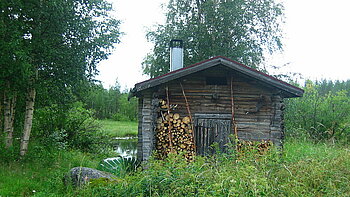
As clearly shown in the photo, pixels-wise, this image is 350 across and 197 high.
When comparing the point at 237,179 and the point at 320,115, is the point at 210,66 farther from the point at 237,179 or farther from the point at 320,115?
the point at 320,115

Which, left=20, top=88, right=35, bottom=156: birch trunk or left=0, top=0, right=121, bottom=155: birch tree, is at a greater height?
left=0, top=0, right=121, bottom=155: birch tree

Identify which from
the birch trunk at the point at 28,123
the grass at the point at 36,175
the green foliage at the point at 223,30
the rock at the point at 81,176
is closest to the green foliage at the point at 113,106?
the green foliage at the point at 223,30

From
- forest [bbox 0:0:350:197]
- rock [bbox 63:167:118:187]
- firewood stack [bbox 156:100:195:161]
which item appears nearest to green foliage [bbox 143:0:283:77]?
forest [bbox 0:0:350:197]

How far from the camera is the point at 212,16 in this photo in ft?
59.2

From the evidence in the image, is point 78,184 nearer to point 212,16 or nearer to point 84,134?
point 84,134

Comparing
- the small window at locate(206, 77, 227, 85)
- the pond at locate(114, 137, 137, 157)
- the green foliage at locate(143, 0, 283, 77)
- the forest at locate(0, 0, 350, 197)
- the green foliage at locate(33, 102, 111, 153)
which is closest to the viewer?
the forest at locate(0, 0, 350, 197)

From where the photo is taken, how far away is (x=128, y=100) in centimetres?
1115

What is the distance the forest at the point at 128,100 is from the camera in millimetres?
4418

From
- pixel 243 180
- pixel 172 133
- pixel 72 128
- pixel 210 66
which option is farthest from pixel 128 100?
pixel 243 180

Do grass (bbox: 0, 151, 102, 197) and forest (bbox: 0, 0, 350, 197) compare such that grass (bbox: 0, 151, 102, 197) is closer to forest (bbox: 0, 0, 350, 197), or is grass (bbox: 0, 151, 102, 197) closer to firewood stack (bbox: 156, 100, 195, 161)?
forest (bbox: 0, 0, 350, 197)

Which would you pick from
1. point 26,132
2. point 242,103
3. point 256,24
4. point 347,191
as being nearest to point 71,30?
point 26,132

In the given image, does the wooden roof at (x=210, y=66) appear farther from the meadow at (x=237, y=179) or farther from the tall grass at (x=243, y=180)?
the tall grass at (x=243, y=180)

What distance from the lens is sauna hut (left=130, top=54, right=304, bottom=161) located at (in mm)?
8633

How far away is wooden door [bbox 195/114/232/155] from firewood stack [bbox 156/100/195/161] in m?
0.24
